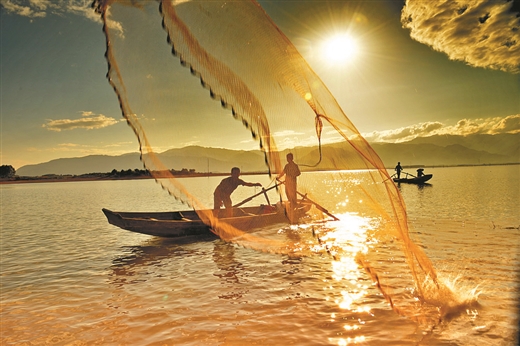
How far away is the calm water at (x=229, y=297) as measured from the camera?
484 centimetres

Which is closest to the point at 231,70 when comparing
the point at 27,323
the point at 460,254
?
the point at 27,323

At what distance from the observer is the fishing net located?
14.7ft

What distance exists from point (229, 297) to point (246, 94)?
413cm

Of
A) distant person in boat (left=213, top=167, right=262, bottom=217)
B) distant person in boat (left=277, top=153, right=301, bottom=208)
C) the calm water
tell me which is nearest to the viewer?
the calm water

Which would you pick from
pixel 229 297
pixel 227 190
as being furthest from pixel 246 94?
pixel 227 190

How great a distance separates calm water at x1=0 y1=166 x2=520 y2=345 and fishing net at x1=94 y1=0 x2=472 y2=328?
775 millimetres

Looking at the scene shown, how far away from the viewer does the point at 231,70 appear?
15.1ft

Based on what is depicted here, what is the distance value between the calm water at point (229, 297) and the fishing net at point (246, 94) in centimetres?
77

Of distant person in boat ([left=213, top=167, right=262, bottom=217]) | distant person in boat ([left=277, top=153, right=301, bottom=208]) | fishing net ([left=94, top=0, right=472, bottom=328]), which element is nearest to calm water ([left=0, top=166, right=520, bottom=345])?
fishing net ([left=94, top=0, right=472, bottom=328])

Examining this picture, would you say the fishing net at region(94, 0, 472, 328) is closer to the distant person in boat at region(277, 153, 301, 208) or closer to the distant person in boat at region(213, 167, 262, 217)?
the distant person in boat at region(277, 153, 301, 208)

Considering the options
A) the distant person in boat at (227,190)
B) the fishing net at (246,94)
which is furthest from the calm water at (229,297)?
the distant person in boat at (227,190)

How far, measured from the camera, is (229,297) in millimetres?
6547

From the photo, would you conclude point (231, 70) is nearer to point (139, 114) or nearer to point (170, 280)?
point (139, 114)

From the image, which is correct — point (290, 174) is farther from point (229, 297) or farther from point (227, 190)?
point (227, 190)
